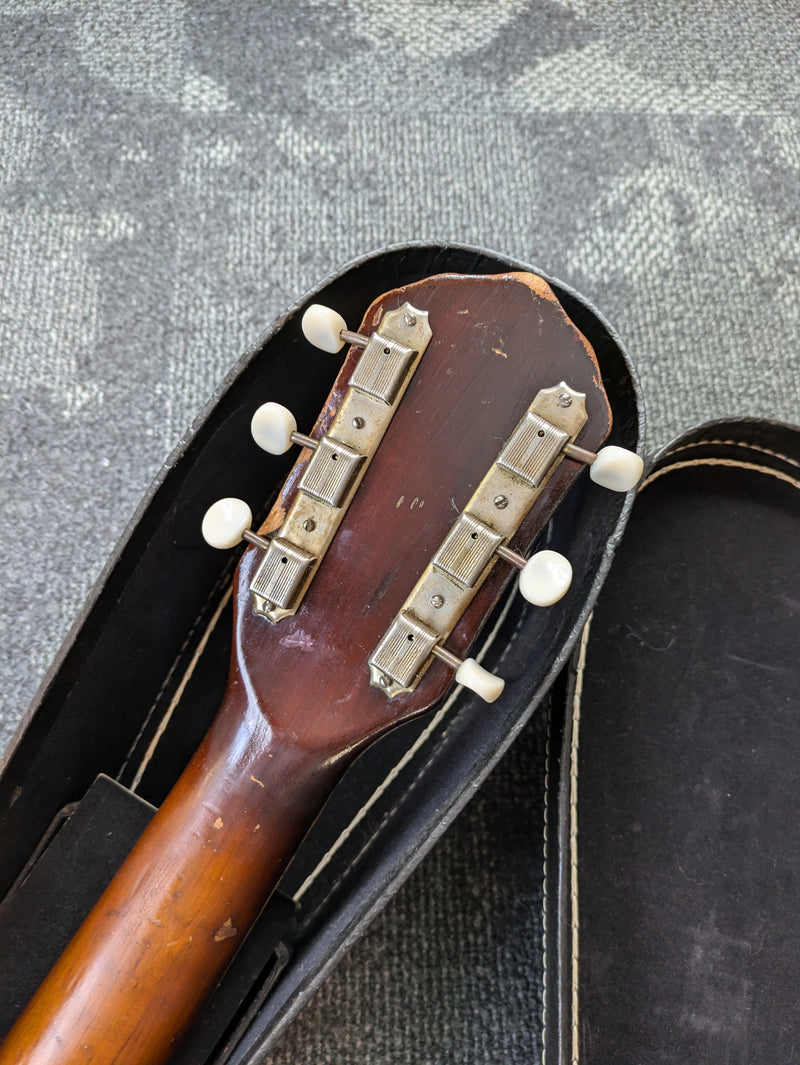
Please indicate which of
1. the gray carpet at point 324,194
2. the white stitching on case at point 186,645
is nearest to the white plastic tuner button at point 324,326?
the white stitching on case at point 186,645

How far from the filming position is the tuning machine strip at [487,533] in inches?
19.1

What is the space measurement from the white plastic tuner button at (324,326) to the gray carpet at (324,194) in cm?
32

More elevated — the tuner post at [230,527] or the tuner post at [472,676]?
the tuner post at [472,676]

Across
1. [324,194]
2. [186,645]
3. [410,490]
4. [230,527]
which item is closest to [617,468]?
[410,490]

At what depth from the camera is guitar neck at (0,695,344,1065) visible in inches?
20.0

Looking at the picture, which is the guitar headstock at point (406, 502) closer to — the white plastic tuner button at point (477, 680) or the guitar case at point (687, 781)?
the white plastic tuner button at point (477, 680)

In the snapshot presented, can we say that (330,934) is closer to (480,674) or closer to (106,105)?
(480,674)

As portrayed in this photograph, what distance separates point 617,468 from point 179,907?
1.15 feet

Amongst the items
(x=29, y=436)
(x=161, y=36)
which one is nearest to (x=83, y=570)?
(x=29, y=436)

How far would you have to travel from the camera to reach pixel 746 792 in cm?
68

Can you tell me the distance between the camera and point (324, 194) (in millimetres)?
862

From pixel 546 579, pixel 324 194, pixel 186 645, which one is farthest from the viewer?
pixel 324 194

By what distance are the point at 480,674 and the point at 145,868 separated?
9.0 inches

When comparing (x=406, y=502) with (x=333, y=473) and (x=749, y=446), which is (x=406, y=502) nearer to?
(x=333, y=473)
